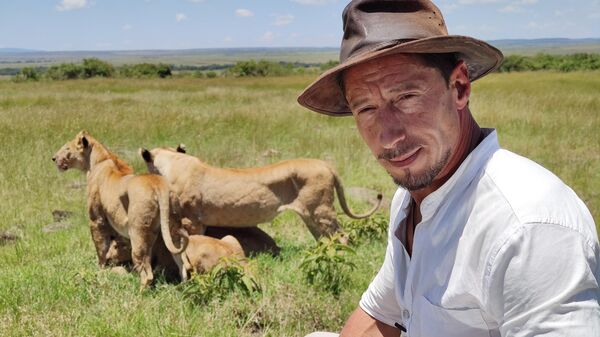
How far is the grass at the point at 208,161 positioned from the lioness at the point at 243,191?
480 millimetres

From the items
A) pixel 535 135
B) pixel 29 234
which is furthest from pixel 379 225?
pixel 535 135

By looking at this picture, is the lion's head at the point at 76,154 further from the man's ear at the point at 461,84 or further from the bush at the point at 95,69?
the bush at the point at 95,69

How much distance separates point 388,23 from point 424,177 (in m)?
0.49

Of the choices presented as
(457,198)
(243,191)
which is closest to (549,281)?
(457,198)

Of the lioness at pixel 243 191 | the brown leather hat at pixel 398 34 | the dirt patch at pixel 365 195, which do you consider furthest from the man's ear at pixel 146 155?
the brown leather hat at pixel 398 34

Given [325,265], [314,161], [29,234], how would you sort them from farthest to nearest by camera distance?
1. [29,234]
2. [314,161]
3. [325,265]

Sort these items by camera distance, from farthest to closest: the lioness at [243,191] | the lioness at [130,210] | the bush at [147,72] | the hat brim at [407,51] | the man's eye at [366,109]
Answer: the bush at [147,72], the lioness at [243,191], the lioness at [130,210], the man's eye at [366,109], the hat brim at [407,51]

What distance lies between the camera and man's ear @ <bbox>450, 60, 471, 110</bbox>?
6.67 feet

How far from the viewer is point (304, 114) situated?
59.4 ft

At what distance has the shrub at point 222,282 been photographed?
476 cm

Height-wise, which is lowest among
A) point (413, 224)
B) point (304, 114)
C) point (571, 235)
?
point (304, 114)

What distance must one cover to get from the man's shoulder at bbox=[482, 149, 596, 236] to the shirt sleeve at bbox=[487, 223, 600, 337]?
0.03 metres

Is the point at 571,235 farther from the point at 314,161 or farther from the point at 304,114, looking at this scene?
the point at 304,114

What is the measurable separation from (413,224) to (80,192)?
7.65m
